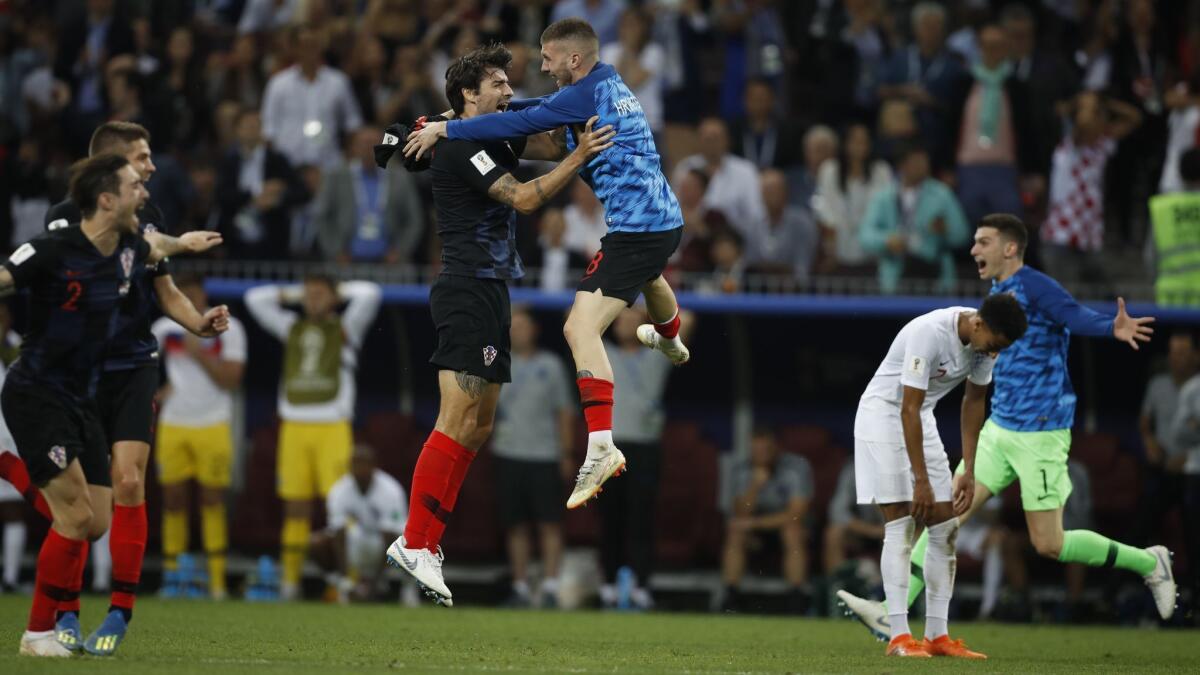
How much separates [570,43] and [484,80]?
1.88ft

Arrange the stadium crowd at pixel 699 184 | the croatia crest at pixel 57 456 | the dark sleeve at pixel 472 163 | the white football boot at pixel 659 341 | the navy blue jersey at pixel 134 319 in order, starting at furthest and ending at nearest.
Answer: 1. the stadium crowd at pixel 699 184
2. the white football boot at pixel 659 341
3. the dark sleeve at pixel 472 163
4. the navy blue jersey at pixel 134 319
5. the croatia crest at pixel 57 456

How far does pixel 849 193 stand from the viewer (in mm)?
15953

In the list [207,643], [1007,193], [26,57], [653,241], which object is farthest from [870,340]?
[26,57]

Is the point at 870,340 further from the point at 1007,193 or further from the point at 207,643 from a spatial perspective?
the point at 207,643

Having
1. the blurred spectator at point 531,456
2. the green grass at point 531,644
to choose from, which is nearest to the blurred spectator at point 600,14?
the blurred spectator at point 531,456

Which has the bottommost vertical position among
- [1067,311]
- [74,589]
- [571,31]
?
[74,589]

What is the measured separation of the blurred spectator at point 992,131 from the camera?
1576 cm

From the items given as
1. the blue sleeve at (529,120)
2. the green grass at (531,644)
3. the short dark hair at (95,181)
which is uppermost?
the blue sleeve at (529,120)

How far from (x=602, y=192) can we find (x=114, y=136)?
2.63m

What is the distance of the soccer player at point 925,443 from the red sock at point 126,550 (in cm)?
404

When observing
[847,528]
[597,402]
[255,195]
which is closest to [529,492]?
[847,528]

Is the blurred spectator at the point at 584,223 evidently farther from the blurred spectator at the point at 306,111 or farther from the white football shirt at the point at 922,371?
the white football shirt at the point at 922,371

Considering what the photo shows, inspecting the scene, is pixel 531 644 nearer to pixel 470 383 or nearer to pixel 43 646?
pixel 470 383

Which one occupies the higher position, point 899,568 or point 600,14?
point 600,14
